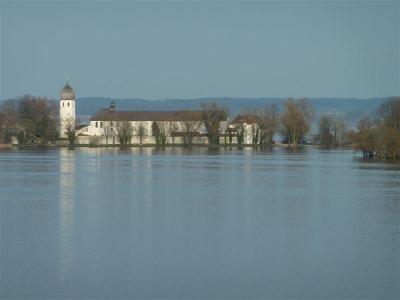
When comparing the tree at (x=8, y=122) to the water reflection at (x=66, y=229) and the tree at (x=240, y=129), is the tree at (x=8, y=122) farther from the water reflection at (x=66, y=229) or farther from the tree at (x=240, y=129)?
the water reflection at (x=66, y=229)

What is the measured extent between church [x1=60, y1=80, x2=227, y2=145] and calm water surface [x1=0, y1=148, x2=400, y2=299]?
1866 inches

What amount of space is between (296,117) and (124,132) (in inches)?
610

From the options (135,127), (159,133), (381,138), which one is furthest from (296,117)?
(381,138)

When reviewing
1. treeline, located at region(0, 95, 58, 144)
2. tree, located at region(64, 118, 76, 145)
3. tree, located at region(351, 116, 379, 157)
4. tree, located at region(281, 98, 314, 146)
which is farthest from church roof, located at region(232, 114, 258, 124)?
tree, located at region(351, 116, 379, 157)

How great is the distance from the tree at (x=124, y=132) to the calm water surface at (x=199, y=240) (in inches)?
Answer: 1909

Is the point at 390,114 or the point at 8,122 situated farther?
the point at 8,122

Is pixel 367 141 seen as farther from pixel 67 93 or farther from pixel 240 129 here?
pixel 67 93

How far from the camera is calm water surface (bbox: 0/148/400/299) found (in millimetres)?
11352

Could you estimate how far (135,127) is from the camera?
80875 millimetres

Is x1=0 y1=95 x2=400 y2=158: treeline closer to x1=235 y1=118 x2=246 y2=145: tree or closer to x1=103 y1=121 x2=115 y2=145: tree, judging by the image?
x1=235 y1=118 x2=246 y2=145: tree

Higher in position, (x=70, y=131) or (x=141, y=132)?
(x=70, y=131)

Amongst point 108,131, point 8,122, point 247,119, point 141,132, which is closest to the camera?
point 8,122

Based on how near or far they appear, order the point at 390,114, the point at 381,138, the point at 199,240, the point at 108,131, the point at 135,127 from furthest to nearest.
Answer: the point at 135,127 → the point at 108,131 → the point at 390,114 → the point at 381,138 → the point at 199,240

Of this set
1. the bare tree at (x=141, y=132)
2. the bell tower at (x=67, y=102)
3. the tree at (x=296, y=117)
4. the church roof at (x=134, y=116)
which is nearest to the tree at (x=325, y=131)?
the tree at (x=296, y=117)
